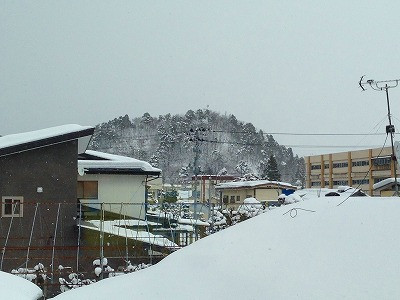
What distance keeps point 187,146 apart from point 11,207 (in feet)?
184

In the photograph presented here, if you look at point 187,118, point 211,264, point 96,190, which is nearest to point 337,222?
point 211,264

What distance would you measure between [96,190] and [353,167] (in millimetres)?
30322

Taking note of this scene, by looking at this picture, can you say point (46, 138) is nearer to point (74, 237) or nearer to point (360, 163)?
point (74, 237)

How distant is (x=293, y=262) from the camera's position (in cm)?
380

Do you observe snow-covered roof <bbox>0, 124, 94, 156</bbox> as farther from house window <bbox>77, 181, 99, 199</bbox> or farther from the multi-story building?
the multi-story building

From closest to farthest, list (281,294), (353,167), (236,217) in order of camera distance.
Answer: (281,294), (236,217), (353,167)

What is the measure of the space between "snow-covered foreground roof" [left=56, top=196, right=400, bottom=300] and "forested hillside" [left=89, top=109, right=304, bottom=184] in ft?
194

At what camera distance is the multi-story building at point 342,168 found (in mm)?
36250

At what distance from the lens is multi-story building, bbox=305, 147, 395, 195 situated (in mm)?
36250

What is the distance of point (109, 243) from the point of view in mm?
11516

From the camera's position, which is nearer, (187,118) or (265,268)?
(265,268)

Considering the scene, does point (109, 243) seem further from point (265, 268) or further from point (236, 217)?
point (265, 268)

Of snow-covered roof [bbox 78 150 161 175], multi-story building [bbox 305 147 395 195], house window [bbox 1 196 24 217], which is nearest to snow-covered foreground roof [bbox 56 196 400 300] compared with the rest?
house window [bbox 1 196 24 217]

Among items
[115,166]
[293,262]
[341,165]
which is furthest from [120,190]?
[341,165]
